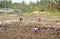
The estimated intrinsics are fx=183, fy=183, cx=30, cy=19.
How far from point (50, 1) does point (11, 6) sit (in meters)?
17.6

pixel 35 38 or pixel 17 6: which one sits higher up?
pixel 35 38

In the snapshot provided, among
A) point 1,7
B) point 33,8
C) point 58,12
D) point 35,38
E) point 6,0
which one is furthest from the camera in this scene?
point 1,7

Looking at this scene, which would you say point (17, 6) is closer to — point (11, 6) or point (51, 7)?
point (11, 6)

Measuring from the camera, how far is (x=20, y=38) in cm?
799

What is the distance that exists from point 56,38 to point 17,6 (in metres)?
33.8

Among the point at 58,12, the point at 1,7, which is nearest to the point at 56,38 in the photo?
the point at 58,12

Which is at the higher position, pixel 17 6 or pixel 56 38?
pixel 56 38

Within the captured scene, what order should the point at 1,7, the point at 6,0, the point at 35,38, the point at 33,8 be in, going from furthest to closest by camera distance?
the point at 1,7, the point at 6,0, the point at 33,8, the point at 35,38

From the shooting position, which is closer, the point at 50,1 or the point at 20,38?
the point at 20,38

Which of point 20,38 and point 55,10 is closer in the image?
point 20,38

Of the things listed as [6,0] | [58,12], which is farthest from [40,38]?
[6,0]

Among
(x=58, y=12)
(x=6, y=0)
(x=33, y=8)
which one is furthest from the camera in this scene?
(x=6, y=0)

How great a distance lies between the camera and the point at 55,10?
2661cm

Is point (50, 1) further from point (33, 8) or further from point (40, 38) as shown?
point (40, 38)
